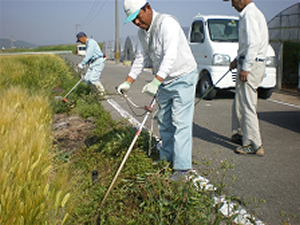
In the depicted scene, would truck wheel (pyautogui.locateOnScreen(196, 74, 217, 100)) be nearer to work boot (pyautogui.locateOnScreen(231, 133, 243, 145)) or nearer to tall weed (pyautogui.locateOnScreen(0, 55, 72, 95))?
work boot (pyautogui.locateOnScreen(231, 133, 243, 145))

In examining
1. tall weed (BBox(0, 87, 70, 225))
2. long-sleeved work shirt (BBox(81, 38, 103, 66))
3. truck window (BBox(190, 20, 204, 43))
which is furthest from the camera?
truck window (BBox(190, 20, 204, 43))

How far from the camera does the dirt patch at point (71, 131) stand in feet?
16.7

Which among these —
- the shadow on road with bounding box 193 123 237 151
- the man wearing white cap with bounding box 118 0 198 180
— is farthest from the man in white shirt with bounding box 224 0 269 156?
the man wearing white cap with bounding box 118 0 198 180

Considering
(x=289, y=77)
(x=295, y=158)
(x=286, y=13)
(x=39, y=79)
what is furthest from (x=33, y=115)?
(x=286, y=13)

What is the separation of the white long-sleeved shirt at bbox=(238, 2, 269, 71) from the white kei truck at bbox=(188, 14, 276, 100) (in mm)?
4009

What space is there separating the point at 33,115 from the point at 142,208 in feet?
8.28

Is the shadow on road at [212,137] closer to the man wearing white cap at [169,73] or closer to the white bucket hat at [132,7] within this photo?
the man wearing white cap at [169,73]

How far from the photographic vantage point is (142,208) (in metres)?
3.04

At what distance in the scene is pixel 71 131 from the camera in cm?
562

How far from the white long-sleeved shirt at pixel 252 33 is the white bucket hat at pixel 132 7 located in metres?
1.84

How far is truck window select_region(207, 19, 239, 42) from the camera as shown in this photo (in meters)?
9.33

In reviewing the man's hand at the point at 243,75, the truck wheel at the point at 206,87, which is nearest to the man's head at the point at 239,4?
the man's hand at the point at 243,75

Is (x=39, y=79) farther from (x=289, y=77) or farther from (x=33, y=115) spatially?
(x=289, y=77)

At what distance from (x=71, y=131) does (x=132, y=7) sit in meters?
3.00
